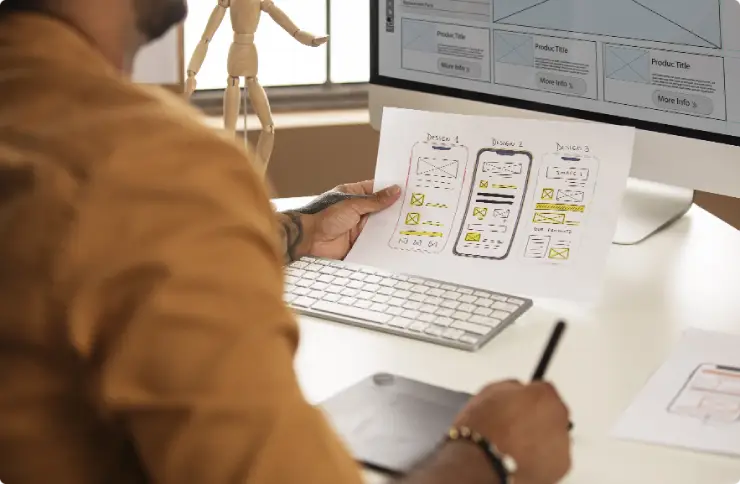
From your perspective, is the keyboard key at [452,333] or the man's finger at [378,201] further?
the man's finger at [378,201]

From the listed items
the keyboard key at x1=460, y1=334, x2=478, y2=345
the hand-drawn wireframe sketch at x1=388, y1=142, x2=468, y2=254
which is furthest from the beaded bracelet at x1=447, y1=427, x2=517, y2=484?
the hand-drawn wireframe sketch at x1=388, y1=142, x2=468, y2=254

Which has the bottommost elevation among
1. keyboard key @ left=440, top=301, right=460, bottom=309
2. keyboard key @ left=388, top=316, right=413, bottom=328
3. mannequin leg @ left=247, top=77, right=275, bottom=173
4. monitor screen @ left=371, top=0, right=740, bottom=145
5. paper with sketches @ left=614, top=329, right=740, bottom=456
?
paper with sketches @ left=614, top=329, right=740, bottom=456

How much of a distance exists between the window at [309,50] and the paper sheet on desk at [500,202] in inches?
49.0

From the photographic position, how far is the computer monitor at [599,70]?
1.24 meters

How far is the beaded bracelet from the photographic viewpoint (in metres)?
0.76

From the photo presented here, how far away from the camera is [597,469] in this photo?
2.80ft

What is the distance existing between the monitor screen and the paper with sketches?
0.32 m

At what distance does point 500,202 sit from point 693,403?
0.41 metres

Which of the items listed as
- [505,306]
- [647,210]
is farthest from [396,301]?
[647,210]

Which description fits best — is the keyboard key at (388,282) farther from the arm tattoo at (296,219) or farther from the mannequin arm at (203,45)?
the mannequin arm at (203,45)

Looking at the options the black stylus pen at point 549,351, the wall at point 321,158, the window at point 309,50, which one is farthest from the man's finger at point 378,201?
the window at point 309,50

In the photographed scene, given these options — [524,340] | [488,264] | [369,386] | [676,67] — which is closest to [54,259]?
[369,386]

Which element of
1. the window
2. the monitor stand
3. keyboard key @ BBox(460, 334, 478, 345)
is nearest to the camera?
keyboard key @ BBox(460, 334, 478, 345)

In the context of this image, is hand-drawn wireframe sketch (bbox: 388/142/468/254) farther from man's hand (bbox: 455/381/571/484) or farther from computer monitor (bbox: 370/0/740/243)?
man's hand (bbox: 455/381/571/484)
